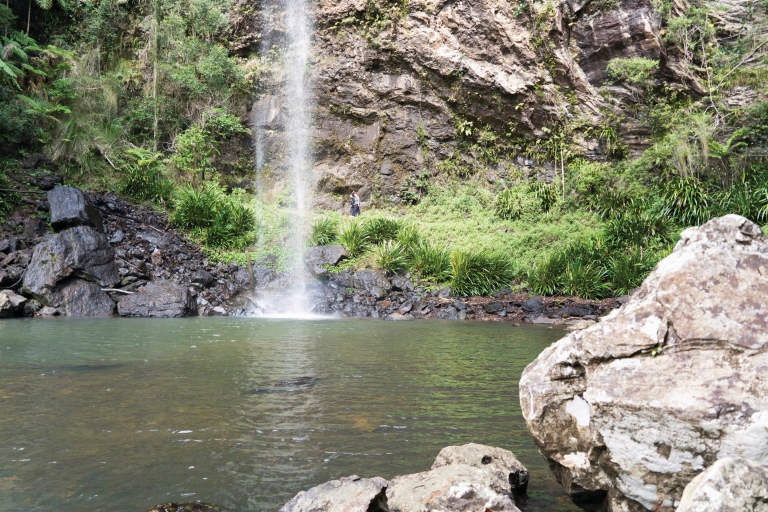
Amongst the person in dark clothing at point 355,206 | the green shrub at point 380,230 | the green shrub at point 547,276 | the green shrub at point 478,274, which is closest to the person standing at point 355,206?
the person in dark clothing at point 355,206

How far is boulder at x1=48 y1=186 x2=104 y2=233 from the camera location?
1404 centimetres

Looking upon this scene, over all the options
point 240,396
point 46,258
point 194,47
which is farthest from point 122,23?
point 240,396

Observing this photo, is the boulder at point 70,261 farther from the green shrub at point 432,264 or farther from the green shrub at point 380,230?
the green shrub at point 432,264

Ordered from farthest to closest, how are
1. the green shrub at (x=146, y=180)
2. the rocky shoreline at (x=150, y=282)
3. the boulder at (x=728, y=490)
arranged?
the green shrub at (x=146, y=180) < the rocky shoreline at (x=150, y=282) < the boulder at (x=728, y=490)

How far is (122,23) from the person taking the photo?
73.5ft

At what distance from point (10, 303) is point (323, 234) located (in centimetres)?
869

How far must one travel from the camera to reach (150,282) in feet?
45.4

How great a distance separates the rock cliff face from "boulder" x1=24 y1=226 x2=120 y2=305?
9830mm

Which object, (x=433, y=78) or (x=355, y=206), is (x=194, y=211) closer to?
(x=355, y=206)

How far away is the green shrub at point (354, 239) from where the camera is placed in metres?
16.8

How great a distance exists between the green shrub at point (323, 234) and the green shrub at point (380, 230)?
1051mm

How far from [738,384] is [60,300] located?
547 inches

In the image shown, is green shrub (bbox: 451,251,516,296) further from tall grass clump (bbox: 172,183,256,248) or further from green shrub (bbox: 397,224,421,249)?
tall grass clump (bbox: 172,183,256,248)

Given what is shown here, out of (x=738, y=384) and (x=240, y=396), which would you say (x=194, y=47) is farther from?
(x=738, y=384)
